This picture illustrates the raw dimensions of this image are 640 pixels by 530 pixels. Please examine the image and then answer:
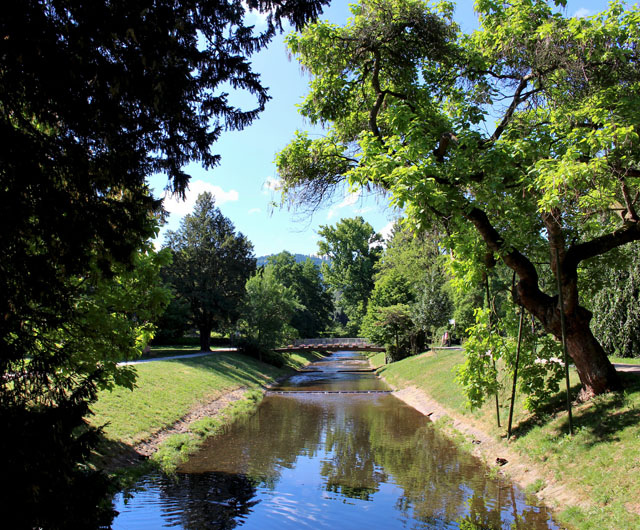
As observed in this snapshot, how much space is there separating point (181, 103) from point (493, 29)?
27.6 ft

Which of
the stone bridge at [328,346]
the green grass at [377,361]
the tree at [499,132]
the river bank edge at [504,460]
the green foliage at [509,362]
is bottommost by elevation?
the green grass at [377,361]

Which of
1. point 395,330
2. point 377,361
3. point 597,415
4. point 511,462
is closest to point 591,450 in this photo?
point 597,415

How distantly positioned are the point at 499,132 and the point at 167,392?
14.7 m

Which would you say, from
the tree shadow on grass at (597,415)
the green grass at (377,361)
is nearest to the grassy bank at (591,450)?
the tree shadow on grass at (597,415)

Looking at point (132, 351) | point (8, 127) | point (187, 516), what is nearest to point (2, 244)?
point (8, 127)

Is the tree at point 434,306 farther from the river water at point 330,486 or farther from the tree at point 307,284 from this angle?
the tree at point 307,284

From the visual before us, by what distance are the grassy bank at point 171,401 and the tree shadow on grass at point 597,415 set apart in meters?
8.79

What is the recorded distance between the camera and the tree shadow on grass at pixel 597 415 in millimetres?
8797

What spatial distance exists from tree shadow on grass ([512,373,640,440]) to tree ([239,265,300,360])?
26871 millimetres

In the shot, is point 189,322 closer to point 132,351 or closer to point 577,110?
point 132,351

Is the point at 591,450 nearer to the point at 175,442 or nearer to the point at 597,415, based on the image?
the point at 597,415

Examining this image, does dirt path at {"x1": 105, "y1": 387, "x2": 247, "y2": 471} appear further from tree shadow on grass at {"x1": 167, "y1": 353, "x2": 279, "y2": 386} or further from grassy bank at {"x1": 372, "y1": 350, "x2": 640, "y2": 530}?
grassy bank at {"x1": 372, "y1": 350, "x2": 640, "y2": 530}

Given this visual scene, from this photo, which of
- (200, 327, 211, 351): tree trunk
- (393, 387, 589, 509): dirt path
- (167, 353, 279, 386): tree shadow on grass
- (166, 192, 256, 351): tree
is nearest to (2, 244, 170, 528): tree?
(393, 387, 589, 509): dirt path

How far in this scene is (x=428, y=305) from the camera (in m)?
34.2
